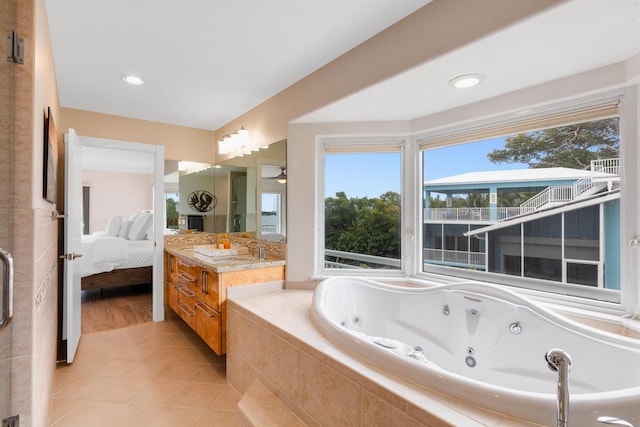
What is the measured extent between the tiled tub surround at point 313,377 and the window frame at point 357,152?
0.46 metres

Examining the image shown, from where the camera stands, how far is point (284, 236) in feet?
9.25

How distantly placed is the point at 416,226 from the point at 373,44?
143 cm

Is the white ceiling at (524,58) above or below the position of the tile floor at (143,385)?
above

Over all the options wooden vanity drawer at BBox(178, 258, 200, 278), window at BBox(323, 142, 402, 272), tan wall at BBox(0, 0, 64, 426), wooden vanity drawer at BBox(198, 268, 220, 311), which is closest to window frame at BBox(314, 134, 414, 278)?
window at BBox(323, 142, 402, 272)

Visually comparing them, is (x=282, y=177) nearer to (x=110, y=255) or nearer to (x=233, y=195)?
(x=233, y=195)

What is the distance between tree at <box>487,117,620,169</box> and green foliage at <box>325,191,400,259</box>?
97 cm

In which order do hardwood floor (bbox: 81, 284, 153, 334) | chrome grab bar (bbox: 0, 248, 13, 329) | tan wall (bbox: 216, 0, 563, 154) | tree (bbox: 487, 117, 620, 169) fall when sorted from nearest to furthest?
chrome grab bar (bbox: 0, 248, 13, 329) < tan wall (bbox: 216, 0, 563, 154) < tree (bbox: 487, 117, 620, 169) < hardwood floor (bbox: 81, 284, 153, 334)

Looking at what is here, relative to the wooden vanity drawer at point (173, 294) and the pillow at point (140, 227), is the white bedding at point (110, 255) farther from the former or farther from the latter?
the wooden vanity drawer at point (173, 294)

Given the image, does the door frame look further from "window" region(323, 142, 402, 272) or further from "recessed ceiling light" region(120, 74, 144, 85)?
"window" region(323, 142, 402, 272)

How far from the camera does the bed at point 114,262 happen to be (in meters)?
4.07

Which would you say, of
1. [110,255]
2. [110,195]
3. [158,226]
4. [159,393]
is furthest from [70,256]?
[110,195]

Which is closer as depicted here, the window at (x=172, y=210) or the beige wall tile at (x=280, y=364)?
the beige wall tile at (x=280, y=364)

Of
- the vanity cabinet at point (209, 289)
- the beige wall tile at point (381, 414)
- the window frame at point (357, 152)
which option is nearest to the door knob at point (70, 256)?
the vanity cabinet at point (209, 289)

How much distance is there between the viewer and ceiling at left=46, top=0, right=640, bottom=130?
1425 mm
